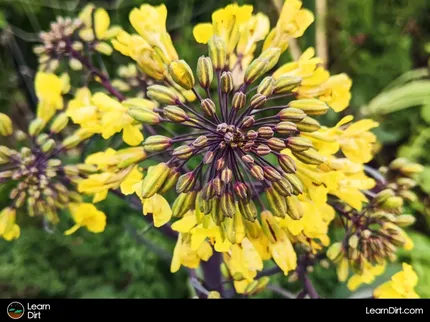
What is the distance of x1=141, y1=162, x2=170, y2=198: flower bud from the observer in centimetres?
87

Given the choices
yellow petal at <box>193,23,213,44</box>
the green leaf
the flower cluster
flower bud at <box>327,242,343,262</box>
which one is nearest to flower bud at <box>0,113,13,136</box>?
the flower cluster

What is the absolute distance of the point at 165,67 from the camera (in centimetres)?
103

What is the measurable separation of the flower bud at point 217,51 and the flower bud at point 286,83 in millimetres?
114

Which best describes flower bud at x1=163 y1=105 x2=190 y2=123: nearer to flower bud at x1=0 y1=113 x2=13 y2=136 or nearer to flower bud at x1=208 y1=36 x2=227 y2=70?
flower bud at x1=208 y1=36 x2=227 y2=70

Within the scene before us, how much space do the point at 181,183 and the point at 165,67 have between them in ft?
0.93

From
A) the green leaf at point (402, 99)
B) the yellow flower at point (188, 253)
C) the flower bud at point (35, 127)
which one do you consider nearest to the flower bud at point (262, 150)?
the yellow flower at point (188, 253)

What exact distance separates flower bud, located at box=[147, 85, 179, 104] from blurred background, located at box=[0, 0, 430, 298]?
746 millimetres

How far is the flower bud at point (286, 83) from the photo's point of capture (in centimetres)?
94

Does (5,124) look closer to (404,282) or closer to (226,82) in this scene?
(226,82)

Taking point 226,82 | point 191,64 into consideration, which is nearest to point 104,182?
point 226,82
